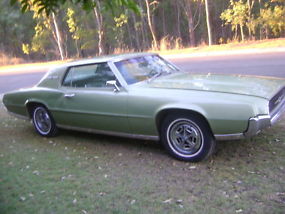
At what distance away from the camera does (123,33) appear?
109ft

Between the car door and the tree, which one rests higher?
the tree

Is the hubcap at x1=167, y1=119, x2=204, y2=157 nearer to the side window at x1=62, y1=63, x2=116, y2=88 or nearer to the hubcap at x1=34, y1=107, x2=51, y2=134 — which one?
the side window at x1=62, y1=63, x2=116, y2=88

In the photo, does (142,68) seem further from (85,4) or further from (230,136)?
(85,4)

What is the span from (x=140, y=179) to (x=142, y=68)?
1.87 metres

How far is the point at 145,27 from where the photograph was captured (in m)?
32.8

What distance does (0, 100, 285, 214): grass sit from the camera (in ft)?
12.0

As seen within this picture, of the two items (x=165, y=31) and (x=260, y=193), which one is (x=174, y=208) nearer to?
(x=260, y=193)

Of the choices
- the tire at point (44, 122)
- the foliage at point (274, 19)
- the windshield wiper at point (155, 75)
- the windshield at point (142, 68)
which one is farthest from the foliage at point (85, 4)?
the foliage at point (274, 19)

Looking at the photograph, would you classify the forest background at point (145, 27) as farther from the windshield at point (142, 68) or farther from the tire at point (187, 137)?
the tire at point (187, 137)

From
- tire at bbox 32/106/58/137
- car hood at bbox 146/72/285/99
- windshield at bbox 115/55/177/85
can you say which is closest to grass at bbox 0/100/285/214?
tire at bbox 32/106/58/137

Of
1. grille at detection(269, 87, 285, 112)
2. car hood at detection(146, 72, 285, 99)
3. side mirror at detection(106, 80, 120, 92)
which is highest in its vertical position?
side mirror at detection(106, 80, 120, 92)

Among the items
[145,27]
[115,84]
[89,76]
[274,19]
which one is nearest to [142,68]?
[115,84]

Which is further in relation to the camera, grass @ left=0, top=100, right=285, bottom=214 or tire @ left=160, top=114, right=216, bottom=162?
tire @ left=160, top=114, right=216, bottom=162

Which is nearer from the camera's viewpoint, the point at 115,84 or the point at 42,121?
the point at 115,84
